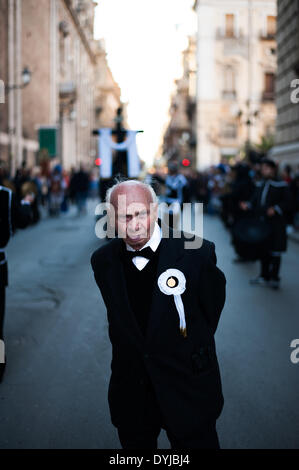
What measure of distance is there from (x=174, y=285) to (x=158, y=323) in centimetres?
17

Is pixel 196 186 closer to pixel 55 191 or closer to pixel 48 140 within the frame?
pixel 55 191

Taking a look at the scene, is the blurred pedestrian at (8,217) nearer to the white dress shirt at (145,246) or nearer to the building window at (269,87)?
the white dress shirt at (145,246)

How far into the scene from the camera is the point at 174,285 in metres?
2.50

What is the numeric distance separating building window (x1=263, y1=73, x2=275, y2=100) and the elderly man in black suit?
5234 centimetres

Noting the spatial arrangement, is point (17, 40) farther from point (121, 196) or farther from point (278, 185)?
point (121, 196)

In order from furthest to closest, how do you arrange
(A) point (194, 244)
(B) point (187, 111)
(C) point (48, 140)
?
(B) point (187, 111)
(C) point (48, 140)
(A) point (194, 244)

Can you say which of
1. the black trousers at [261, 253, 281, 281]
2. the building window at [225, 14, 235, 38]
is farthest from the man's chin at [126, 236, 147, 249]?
the building window at [225, 14, 235, 38]

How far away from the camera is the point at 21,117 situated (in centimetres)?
3219

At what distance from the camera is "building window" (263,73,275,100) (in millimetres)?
52625

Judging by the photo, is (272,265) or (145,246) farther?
(272,265)

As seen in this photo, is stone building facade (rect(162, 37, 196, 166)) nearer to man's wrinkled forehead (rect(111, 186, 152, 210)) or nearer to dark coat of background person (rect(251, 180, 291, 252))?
dark coat of background person (rect(251, 180, 291, 252))

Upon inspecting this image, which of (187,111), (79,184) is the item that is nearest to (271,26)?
(187,111)

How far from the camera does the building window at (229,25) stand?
52000 mm
